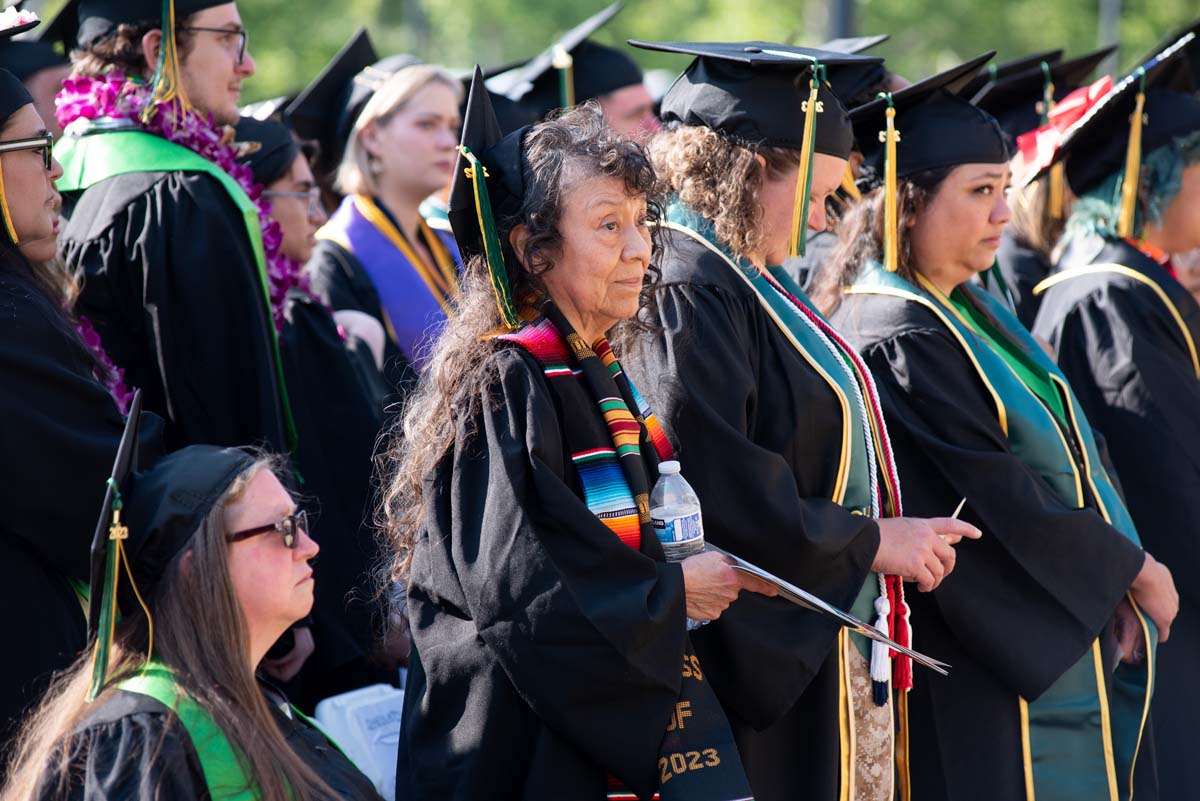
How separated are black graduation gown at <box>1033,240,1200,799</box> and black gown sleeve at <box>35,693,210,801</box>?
3.57 meters

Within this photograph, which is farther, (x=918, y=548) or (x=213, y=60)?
(x=213, y=60)

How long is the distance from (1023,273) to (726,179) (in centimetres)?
296

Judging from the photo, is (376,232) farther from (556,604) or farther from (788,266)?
(556,604)

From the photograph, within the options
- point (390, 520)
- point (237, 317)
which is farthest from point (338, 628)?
point (390, 520)

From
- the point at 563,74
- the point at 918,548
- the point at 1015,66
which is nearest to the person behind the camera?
the point at 918,548

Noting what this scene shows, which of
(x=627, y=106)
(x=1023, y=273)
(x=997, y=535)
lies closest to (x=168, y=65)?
(x=997, y=535)

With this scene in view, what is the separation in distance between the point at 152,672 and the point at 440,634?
1.92ft

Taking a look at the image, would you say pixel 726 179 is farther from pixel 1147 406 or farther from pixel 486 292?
pixel 1147 406

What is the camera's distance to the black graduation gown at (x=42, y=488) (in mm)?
3100

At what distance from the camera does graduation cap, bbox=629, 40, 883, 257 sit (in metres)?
3.68

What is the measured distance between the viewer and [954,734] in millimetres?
4062

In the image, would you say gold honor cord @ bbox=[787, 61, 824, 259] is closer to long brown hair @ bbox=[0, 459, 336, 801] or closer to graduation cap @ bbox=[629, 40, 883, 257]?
graduation cap @ bbox=[629, 40, 883, 257]

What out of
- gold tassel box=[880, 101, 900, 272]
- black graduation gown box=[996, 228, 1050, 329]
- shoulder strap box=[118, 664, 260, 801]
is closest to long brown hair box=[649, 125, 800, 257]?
gold tassel box=[880, 101, 900, 272]

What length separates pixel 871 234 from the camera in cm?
440
